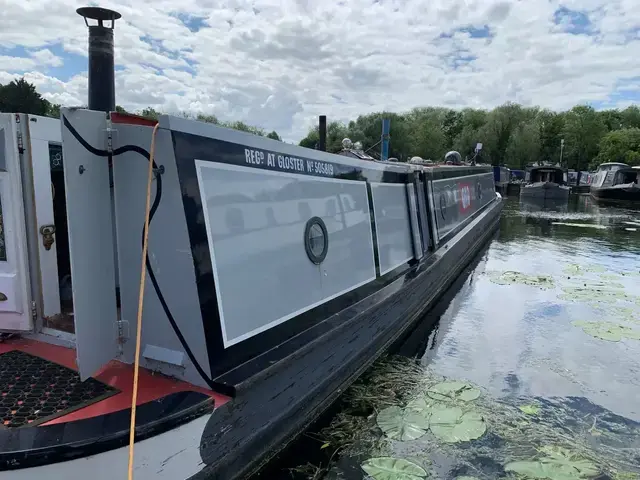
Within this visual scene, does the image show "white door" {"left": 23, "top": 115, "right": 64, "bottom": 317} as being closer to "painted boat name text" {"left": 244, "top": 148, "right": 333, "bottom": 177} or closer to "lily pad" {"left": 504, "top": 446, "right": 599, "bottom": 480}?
"painted boat name text" {"left": 244, "top": 148, "right": 333, "bottom": 177}

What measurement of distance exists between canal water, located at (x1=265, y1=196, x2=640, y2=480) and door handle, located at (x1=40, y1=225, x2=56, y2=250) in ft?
6.75

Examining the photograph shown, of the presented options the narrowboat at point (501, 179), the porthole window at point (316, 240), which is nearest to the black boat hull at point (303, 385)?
the porthole window at point (316, 240)

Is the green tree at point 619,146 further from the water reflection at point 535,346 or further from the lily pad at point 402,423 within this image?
the lily pad at point 402,423

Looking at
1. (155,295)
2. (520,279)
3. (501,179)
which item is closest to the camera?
(155,295)

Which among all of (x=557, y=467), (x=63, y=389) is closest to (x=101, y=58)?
(x=63, y=389)

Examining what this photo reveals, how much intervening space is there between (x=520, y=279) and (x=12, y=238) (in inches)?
303

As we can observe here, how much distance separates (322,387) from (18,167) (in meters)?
2.54

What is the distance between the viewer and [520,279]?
28.0 feet

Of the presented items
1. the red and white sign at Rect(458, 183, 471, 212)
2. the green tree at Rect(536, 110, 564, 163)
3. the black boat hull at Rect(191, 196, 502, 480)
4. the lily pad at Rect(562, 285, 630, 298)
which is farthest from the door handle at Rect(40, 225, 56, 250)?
the green tree at Rect(536, 110, 564, 163)

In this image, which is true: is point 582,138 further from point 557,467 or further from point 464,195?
point 557,467

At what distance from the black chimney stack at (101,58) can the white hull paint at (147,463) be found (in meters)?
2.25

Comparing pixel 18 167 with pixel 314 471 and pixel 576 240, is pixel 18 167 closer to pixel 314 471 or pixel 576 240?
pixel 314 471

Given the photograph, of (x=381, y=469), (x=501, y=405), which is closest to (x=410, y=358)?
(x=501, y=405)

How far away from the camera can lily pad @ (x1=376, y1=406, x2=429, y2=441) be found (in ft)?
11.6
